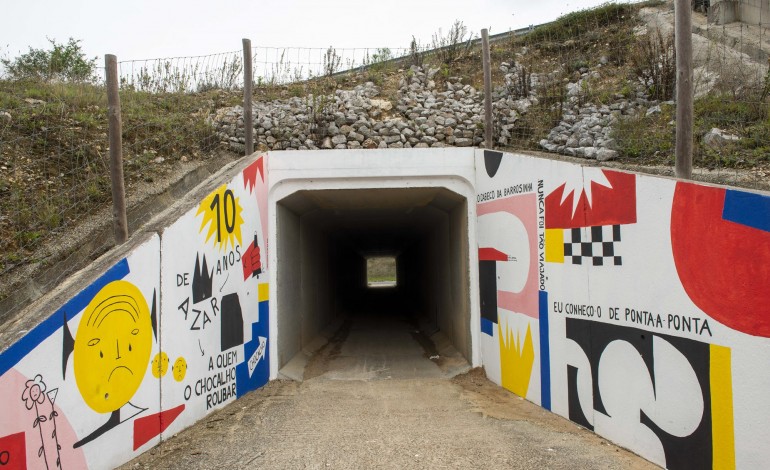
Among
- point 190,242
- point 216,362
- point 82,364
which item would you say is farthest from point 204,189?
point 82,364

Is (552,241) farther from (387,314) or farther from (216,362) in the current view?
(387,314)

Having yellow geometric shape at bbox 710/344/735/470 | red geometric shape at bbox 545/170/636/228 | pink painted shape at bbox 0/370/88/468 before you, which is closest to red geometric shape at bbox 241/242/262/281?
pink painted shape at bbox 0/370/88/468

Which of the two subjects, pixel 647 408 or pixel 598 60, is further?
pixel 598 60

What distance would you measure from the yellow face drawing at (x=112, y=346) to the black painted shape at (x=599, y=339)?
3861 millimetres

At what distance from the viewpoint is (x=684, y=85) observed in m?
4.59

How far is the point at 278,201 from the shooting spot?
313 inches

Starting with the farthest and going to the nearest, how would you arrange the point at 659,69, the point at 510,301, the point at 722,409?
the point at 659,69 → the point at 510,301 → the point at 722,409

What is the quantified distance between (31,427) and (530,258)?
4813 millimetres

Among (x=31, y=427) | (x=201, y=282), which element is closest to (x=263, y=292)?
(x=201, y=282)

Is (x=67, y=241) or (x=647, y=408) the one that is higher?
(x=67, y=241)

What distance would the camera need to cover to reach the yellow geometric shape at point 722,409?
11.1 feet

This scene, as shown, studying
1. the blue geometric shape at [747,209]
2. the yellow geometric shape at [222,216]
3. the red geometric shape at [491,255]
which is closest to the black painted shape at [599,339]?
the blue geometric shape at [747,209]

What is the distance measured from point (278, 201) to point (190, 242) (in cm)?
272

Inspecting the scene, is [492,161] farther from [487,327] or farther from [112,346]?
[112,346]
